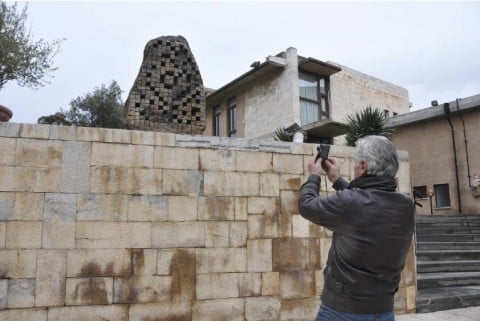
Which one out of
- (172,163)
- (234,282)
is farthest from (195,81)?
(234,282)

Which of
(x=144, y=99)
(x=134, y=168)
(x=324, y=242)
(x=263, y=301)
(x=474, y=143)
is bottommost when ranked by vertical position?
(x=263, y=301)

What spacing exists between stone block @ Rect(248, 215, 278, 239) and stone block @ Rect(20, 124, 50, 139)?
2.59 m

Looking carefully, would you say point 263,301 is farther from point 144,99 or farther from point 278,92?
point 278,92

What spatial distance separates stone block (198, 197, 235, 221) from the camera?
5371 mm

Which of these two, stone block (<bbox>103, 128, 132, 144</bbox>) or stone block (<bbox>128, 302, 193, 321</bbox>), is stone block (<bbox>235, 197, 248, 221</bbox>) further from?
stone block (<bbox>103, 128, 132, 144</bbox>)

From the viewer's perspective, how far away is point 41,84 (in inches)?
488

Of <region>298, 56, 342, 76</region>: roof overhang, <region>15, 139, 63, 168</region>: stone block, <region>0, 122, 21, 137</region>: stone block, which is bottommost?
<region>15, 139, 63, 168</region>: stone block

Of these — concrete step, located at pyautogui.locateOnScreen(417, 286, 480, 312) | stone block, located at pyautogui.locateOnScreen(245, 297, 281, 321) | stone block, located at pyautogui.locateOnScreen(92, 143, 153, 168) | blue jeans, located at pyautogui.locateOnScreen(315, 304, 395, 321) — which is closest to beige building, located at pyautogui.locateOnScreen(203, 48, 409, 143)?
concrete step, located at pyautogui.locateOnScreen(417, 286, 480, 312)

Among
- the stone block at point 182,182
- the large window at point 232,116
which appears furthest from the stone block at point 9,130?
the large window at point 232,116

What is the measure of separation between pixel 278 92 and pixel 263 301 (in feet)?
47.6

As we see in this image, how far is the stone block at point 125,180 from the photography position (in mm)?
4977

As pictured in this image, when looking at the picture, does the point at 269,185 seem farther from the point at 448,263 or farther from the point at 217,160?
the point at 448,263

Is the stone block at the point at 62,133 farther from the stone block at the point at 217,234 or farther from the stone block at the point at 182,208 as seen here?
the stone block at the point at 217,234

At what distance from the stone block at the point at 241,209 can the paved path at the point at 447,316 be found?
8.42 feet
